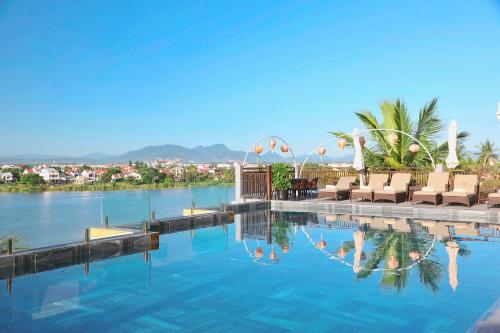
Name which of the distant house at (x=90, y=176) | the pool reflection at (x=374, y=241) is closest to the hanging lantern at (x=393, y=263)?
the pool reflection at (x=374, y=241)

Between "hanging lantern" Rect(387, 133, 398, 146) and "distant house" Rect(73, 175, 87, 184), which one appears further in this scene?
"distant house" Rect(73, 175, 87, 184)

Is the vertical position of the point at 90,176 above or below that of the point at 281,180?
above

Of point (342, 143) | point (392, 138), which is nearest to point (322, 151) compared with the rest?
point (342, 143)

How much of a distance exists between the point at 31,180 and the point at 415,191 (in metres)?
32.4

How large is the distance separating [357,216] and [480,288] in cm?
626

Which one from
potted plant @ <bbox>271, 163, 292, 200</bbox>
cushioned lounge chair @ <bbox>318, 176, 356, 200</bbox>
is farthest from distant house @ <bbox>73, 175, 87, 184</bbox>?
cushioned lounge chair @ <bbox>318, 176, 356, 200</bbox>

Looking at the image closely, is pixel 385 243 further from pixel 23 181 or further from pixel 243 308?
pixel 23 181

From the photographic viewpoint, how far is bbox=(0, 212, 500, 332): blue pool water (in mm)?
3840

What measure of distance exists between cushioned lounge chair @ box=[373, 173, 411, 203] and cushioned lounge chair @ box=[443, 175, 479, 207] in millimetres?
1316

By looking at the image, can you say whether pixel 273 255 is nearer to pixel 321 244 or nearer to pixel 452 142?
pixel 321 244

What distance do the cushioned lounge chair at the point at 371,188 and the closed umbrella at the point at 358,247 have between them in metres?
3.92

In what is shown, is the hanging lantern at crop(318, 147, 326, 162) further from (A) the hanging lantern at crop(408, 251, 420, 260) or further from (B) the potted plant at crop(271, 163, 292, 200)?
(A) the hanging lantern at crop(408, 251, 420, 260)

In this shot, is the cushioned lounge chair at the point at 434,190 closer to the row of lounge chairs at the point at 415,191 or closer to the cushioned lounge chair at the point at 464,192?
the row of lounge chairs at the point at 415,191

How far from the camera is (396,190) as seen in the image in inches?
475
